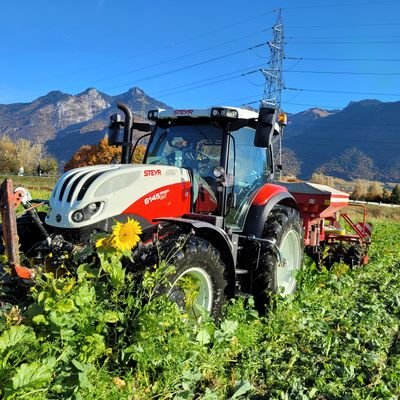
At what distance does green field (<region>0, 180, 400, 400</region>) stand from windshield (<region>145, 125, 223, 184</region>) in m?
1.63

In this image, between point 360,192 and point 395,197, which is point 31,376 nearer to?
point 395,197

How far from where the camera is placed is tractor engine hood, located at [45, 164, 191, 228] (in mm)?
4062

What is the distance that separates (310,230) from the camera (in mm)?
7852

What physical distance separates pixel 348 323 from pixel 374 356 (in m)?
0.89

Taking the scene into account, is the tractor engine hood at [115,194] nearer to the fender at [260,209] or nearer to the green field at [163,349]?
the green field at [163,349]

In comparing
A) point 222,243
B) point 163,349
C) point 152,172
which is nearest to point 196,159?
point 152,172

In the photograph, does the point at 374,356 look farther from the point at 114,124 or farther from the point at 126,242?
the point at 114,124

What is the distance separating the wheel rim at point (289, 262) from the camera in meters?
6.04

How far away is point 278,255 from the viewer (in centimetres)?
521

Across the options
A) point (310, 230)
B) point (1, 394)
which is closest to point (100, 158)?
point (310, 230)

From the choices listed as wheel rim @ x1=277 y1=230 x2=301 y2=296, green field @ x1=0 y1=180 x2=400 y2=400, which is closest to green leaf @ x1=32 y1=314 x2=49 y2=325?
green field @ x1=0 y1=180 x2=400 y2=400

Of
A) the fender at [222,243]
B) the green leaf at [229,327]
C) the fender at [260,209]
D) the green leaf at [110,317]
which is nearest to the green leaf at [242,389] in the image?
the green leaf at [229,327]

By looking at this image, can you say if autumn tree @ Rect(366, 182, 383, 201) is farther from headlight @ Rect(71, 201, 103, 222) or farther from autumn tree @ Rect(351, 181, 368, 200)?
headlight @ Rect(71, 201, 103, 222)

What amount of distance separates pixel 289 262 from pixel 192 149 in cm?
229
